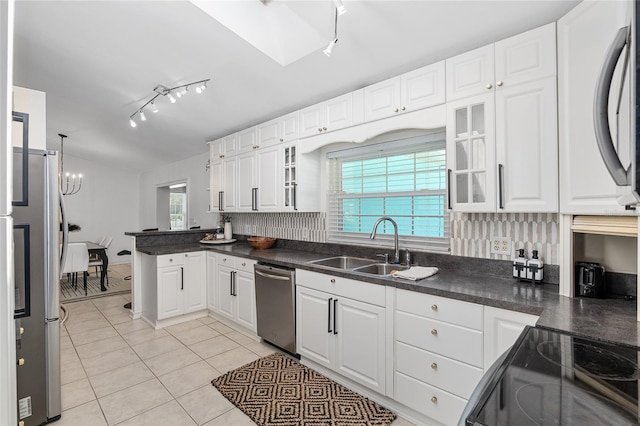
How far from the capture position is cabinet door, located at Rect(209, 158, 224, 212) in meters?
4.39

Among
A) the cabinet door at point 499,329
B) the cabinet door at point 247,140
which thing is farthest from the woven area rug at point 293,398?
the cabinet door at point 247,140

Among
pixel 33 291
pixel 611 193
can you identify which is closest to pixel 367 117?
pixel 611 193

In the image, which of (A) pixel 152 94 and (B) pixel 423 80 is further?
(A) pixel 152 94

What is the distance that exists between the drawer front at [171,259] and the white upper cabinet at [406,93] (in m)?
2.68

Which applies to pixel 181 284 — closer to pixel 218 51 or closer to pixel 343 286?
pixel 343 286

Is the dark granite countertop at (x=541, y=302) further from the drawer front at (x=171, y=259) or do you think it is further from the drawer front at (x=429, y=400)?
the drawer front at (x=171, y=259)

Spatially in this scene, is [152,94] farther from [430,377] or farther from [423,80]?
[430,377]

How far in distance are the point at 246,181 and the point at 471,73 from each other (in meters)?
2.72

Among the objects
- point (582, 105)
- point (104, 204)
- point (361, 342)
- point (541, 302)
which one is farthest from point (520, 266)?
point (104, 204)

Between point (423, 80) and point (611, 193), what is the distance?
1330 mm

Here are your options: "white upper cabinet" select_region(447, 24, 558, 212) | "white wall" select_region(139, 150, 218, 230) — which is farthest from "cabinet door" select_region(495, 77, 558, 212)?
"white wall" select_region(139, 150, 218, 230)

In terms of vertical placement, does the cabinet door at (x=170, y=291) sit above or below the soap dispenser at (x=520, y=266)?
below

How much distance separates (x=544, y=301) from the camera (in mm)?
1597

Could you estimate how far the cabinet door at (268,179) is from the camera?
136 inches
